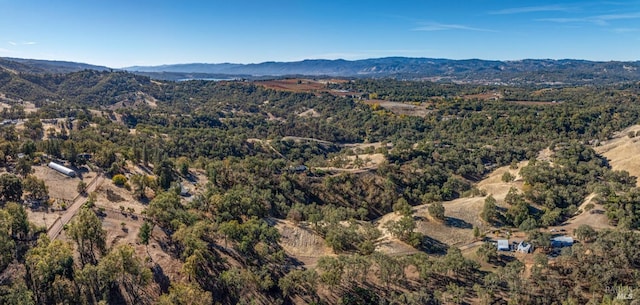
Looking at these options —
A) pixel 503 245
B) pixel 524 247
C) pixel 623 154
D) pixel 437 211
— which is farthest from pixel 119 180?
pixel 623 154

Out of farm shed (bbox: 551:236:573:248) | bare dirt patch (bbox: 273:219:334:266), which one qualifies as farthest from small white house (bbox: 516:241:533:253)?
bare dirt patch (bbox: 273:219:334:266)

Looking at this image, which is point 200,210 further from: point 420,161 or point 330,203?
point 420,161

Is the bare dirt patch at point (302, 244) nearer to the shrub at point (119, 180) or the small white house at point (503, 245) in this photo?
the small white house at point (503, 245)

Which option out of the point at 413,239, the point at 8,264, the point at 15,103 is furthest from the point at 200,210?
the point at 15,103

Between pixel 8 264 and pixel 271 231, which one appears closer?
pixel 8 264

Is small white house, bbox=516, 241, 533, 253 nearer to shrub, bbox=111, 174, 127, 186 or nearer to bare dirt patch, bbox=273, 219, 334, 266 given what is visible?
bare dirt patch, bbox=273, 219, 334, 266

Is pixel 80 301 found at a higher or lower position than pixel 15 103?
lower

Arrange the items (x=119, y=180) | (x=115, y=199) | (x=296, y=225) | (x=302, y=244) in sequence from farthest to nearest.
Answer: (x=119, y=180) < (x=296, y=225) < (x=115, y=199) < (x=302, y=244)

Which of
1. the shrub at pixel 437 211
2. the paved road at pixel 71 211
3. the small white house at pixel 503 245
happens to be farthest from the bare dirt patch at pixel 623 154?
the paved road at pixel 71 211

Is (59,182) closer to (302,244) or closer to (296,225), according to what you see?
(296,225)
